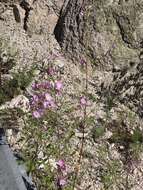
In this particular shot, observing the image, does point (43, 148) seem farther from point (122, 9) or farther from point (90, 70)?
point (122, 9)

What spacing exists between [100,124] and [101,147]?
0.99 feet

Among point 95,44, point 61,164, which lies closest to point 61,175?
point 61,164

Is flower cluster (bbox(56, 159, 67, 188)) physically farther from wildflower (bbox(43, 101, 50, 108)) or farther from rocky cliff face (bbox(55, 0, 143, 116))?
rocky cliff face (bbox(55, 0, 143, 116))

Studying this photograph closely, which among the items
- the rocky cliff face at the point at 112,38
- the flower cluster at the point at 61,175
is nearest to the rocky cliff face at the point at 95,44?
the rocky cliff face at the point at 112,38

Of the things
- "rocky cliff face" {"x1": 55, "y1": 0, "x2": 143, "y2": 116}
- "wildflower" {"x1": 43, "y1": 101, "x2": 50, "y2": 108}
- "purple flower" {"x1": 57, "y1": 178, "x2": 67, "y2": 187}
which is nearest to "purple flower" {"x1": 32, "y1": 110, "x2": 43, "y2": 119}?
"wildflower" {"x1": 43, "y1": 101, "x2": 50, "y2": 108}

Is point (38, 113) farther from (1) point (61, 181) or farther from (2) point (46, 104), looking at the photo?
(1) point (61, 181)

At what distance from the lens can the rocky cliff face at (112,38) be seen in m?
5.88

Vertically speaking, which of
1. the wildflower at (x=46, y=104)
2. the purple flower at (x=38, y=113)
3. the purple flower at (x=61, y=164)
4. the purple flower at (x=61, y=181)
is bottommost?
the purple flower at (x=61, y=181)

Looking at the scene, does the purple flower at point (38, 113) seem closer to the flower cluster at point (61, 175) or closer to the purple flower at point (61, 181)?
the flower cluster at point (61, 175)

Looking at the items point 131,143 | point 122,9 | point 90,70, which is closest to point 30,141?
point 131,143

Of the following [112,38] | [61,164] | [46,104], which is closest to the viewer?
[46,104]

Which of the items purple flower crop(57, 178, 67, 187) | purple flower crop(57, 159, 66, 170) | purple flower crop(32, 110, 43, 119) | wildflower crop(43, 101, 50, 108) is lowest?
purple flower crop(57, 178, 67, 187)

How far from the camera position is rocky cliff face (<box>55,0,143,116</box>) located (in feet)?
19.3

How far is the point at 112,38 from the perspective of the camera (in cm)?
595
